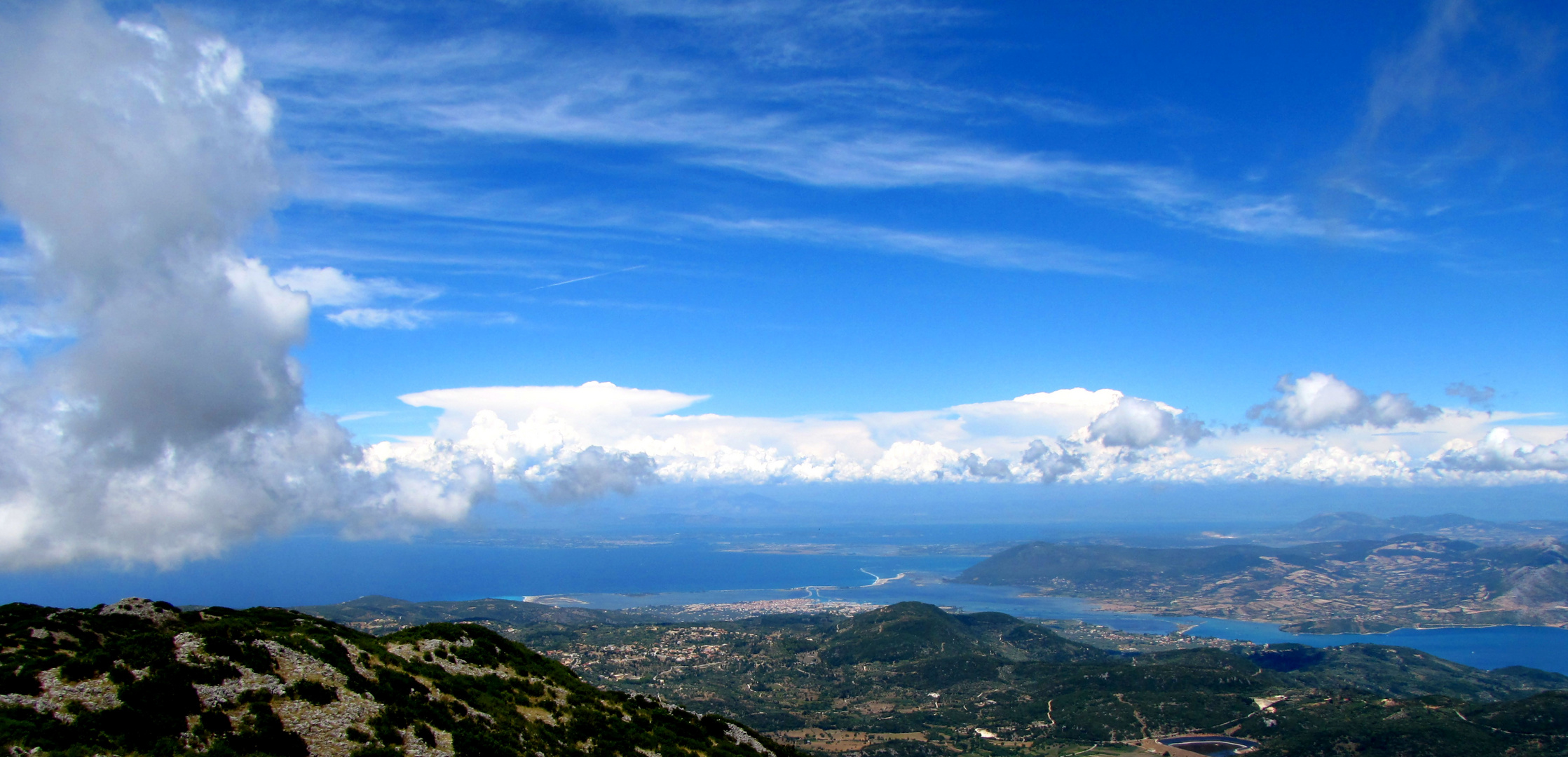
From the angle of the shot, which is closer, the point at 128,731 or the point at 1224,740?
the point at 128,731

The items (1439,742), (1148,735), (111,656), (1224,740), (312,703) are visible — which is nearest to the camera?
(111,656)

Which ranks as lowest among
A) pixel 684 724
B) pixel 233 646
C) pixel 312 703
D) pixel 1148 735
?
pixel 1148 735

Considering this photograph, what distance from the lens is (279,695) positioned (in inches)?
963

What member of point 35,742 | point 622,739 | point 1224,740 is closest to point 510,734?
point 622,739

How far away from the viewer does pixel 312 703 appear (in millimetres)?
24688

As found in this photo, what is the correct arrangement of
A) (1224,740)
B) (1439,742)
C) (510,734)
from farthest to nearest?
(1224,740)
(1439,742)
(510,734)

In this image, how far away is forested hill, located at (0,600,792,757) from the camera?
68.7 ft

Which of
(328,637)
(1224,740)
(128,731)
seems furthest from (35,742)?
(1224,740)

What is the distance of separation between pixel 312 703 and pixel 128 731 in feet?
16.0

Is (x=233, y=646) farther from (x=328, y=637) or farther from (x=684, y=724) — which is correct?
(x=684, y=724)

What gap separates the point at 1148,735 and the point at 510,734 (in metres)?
209

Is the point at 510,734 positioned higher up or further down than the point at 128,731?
further down

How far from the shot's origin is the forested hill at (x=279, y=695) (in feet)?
68.7

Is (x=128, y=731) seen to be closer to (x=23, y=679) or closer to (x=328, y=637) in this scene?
(x=23, y=679)
